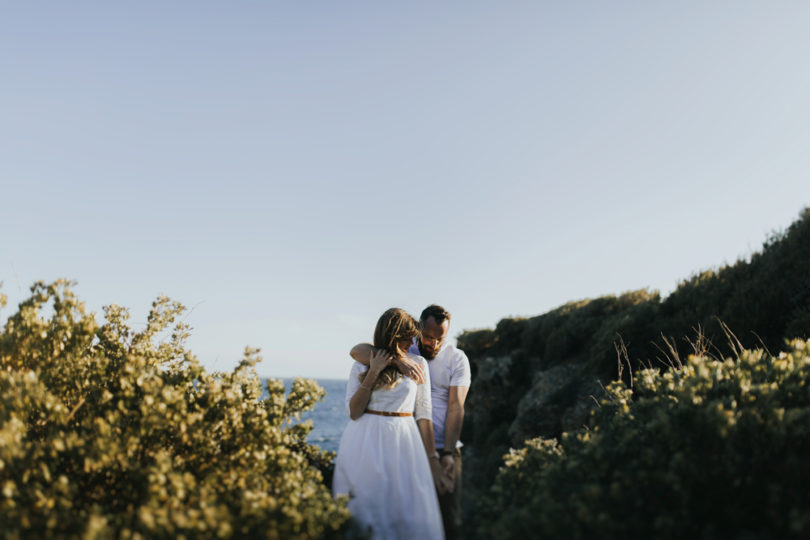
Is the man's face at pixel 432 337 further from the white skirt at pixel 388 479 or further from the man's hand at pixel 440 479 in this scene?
the man's hand at pixel 440 479


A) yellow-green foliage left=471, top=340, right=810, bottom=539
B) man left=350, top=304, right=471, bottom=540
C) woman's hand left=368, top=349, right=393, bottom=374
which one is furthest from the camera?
man left=350, top=304, right=471, bottom=540

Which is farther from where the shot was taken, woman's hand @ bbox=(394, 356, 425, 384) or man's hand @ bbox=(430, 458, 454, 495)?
man's hand @ bbox=(430, 458, 454, 495)

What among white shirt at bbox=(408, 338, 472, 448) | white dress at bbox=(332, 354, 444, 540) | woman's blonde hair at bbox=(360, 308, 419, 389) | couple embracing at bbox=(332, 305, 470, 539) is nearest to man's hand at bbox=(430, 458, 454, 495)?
couple embracing at bbox=(332, 305, 470, 539)

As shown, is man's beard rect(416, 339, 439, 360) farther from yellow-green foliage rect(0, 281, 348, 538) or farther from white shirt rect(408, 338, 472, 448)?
yellow-green foliage rect(0, 281, 348, 538)

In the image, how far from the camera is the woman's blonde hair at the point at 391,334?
4.42 metres

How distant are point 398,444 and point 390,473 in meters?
0.23

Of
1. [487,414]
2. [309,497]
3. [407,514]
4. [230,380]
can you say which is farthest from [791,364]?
[487,414]

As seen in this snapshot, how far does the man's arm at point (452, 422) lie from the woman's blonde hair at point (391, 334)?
836 mm

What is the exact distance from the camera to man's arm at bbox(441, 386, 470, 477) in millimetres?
4723

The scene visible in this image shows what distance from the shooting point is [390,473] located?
408 cm

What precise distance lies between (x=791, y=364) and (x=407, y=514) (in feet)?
11.8

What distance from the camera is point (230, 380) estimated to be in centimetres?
461

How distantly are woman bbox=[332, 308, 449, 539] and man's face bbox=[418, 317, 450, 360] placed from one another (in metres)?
0.50

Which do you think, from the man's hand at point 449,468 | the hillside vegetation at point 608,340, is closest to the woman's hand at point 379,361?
the man's hand at point 449,468
